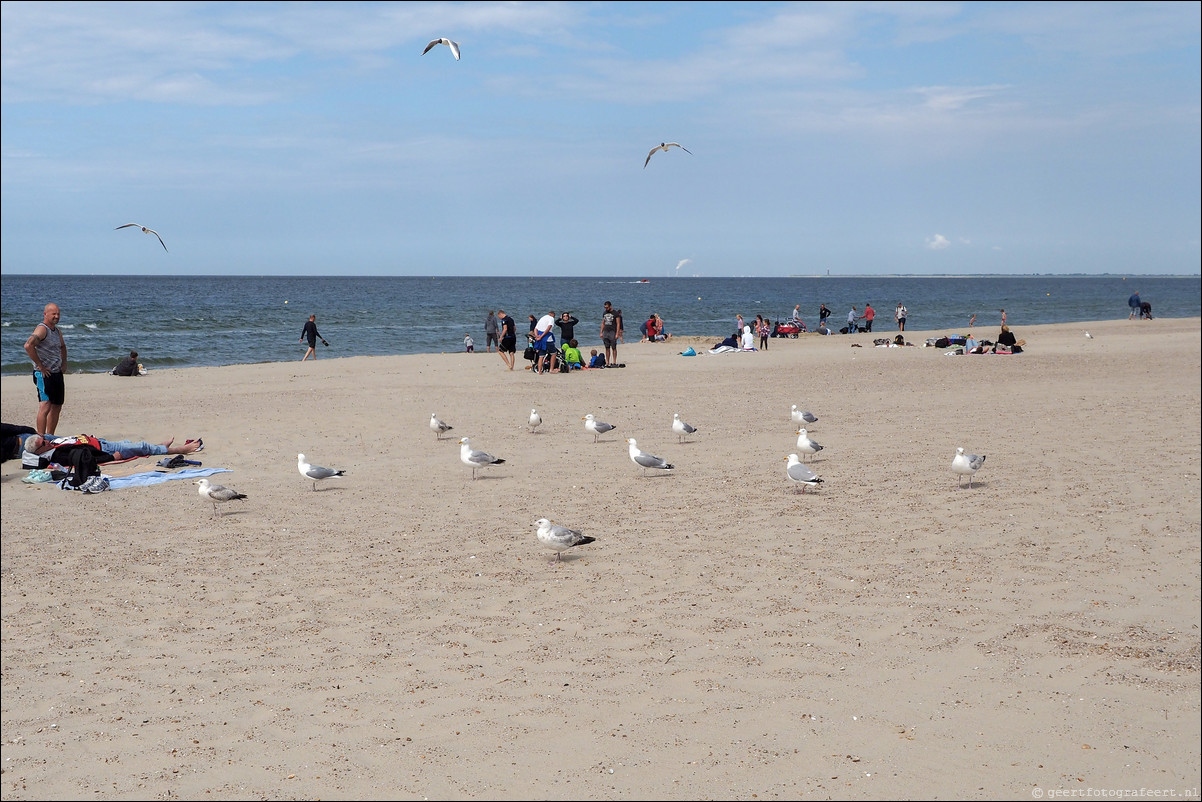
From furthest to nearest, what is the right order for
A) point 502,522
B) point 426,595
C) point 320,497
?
point 320,497 < point 502,522 < point 426,595

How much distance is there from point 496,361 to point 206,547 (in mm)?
18514

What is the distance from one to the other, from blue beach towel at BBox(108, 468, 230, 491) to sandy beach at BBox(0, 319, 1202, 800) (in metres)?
0.27

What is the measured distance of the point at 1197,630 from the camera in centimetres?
611

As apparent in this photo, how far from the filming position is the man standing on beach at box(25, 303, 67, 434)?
11547mm

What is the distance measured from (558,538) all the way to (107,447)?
24.6 ft

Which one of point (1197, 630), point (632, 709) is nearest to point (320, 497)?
point (632, 709)

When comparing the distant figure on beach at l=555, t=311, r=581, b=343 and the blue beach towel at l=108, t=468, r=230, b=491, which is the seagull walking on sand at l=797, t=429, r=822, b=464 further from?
the distant figure on beach at l=555, t=311, r=581, b=343

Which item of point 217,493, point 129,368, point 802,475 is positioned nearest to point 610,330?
point 129,368

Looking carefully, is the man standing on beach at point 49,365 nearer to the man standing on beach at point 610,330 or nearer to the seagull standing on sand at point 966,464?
the seagull standing on sand at point 966,464

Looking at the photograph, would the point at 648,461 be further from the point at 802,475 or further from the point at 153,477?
the point at 153,477

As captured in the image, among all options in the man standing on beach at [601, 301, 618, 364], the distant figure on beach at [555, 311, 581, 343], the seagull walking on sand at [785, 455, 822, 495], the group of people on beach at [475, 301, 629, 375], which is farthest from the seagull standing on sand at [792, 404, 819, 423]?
the man standing on beach at [601, 301, 618, 364]

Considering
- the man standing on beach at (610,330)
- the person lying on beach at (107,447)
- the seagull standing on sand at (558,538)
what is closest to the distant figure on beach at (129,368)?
the person lying on beach at (107,447)

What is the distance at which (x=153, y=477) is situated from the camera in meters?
11.2

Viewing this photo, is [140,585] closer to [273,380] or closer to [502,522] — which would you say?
[502,522]
